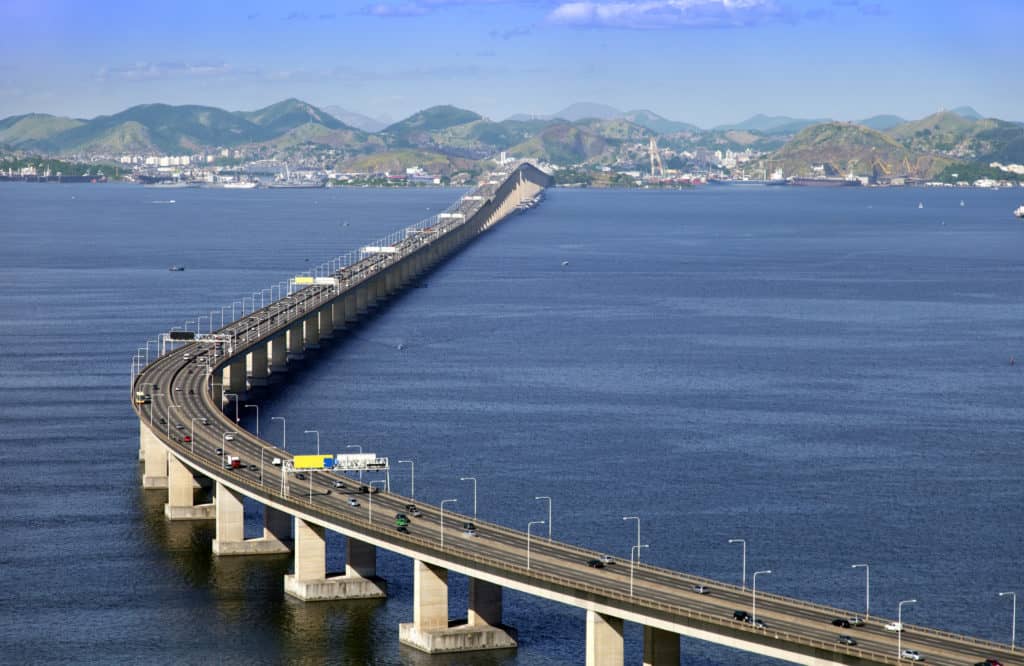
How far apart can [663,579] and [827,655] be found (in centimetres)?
995

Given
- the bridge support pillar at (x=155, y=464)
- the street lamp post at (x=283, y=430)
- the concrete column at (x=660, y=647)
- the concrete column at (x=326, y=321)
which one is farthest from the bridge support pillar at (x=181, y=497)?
the concrete column at (x=326, y=321)

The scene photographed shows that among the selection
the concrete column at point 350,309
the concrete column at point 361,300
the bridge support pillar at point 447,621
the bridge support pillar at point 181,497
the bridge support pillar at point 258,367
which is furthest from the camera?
the concrete column at point 361,300

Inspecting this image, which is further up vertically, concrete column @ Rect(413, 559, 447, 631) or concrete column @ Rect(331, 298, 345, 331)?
concrete column @ Rect(331, 298, 345, 331)

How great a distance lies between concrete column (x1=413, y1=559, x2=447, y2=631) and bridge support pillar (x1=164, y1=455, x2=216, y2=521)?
75.2 ft

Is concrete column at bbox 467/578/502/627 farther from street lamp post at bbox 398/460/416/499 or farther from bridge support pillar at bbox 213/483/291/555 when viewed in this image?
street lamp post at bbox 398/460/416/499

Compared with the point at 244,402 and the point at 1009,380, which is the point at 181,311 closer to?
the point at 244,402

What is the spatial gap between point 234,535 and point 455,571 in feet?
45.8

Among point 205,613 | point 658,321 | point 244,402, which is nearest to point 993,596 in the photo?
point 205,613

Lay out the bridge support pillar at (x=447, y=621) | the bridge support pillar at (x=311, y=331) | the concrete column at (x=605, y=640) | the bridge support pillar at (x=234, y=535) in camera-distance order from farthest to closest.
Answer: the bridge support pillar at (x=311, y=331)
the bridge support pillar at (x=234, y=535)
the bridge support pillar at (x=447, y=621)
the concrete column at (x=605, y=640)

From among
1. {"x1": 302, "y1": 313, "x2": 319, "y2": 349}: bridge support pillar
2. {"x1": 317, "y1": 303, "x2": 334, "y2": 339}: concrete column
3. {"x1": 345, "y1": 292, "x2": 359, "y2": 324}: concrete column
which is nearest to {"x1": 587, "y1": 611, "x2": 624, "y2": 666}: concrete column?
{"x1": 302, "y1": 313, "x2": 319, "y2": 349}: bridge support pillar

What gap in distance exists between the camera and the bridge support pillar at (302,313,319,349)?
14400 centimetres

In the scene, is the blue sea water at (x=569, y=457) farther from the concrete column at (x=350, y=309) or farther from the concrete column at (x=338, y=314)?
the concrete column at (x=338, y=314)

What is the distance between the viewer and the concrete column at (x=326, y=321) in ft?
495

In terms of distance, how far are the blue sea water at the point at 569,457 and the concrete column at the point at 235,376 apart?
10.6 ft
